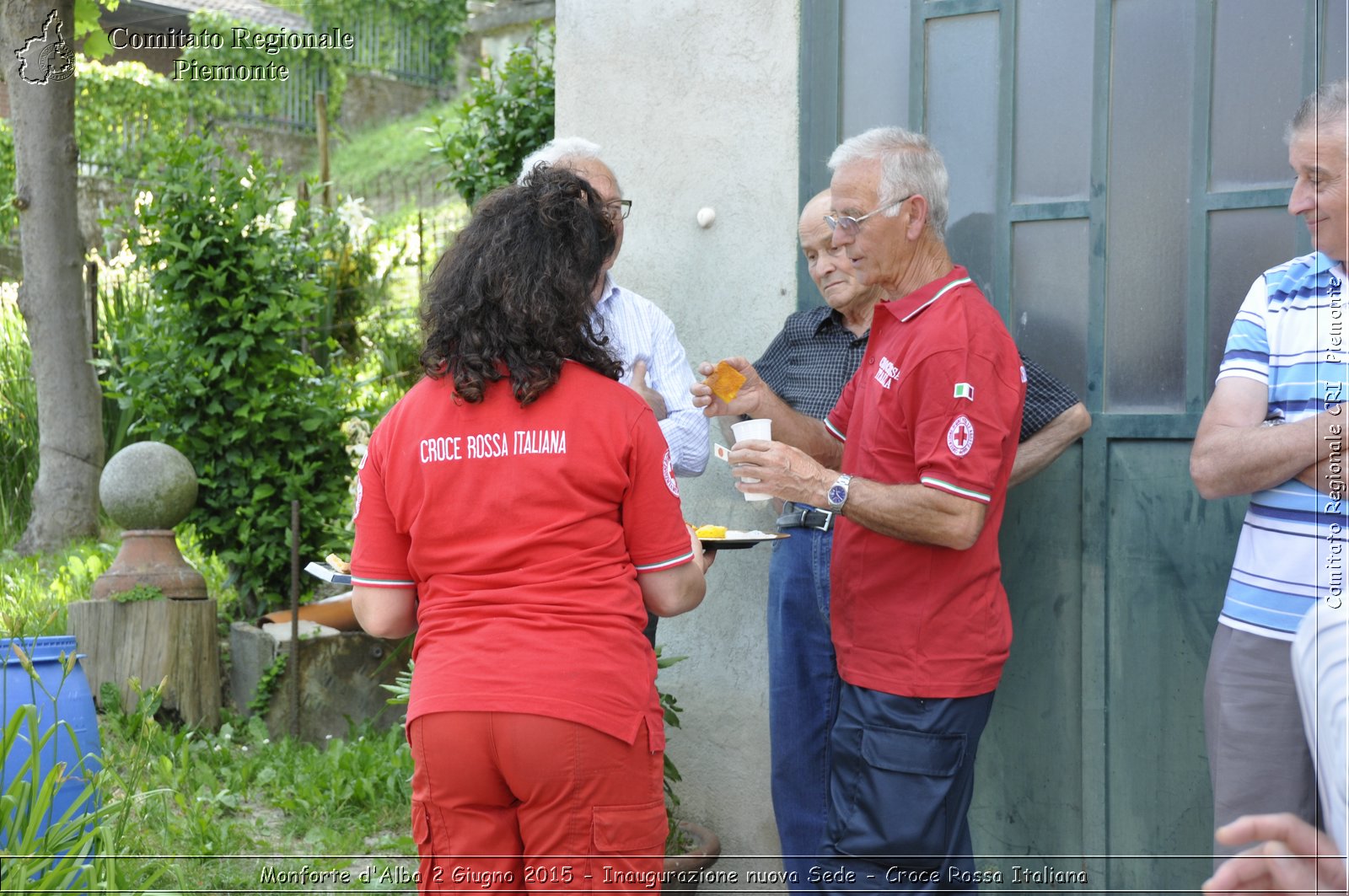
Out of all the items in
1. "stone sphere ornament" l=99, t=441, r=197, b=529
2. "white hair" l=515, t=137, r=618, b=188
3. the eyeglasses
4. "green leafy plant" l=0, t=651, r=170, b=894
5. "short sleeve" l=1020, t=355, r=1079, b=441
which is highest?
"white hair" l=515, t=137, r=618, b=188

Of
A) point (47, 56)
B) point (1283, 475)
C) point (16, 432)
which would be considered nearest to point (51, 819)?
point (1283, 475)

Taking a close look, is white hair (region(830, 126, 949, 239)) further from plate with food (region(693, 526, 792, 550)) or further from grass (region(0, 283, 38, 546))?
grass (region(0, 283, 38, 546))

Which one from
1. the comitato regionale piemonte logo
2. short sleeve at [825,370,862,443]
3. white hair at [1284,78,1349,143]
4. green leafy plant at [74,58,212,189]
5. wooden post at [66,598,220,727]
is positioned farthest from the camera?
green leafy plant at [74,58,212,189]

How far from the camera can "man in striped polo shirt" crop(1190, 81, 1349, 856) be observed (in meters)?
2.53

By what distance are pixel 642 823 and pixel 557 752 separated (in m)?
0.24

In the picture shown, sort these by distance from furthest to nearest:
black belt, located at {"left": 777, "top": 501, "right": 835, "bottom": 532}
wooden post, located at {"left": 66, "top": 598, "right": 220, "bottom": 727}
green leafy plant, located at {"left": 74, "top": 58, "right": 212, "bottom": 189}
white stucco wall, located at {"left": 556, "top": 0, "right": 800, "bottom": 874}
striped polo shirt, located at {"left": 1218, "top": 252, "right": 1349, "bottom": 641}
→ green leafy plant, located at {"left": 74, "top": 58, "right": 212, "bottom": 189}, wooden post, located at {"left": 66, "top": 598, "right": 220, "bottom": 727}, white stucco wall, located at {"left": 556, "top": 0, "right": 800, "bottom": 874}, black belt, located at {"left": 777, "top": 501, "right": 835, "bottom": 532}, striped polo shirt, located at {"left": 1218, "top": 252, "right": 1349, "bottom": 641}

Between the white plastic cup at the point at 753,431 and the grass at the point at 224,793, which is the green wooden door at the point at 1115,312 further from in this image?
the grass at the point at 224,793

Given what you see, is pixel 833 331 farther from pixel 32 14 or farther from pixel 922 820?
pixel 32 14

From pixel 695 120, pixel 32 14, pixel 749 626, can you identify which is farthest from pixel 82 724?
pixel 32 14


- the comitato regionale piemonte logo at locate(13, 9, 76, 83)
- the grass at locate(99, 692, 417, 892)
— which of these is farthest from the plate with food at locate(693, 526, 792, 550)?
the comitato regionale piemonte logo at locate(13, 9, 76, 83)

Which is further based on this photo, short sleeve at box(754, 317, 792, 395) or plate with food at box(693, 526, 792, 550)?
short sleeve at box(754, 317, 792, 395)

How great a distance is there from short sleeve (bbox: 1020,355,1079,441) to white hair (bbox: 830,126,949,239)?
662 millimetres

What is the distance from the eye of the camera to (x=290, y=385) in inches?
231

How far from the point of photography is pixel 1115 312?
3.54 m
